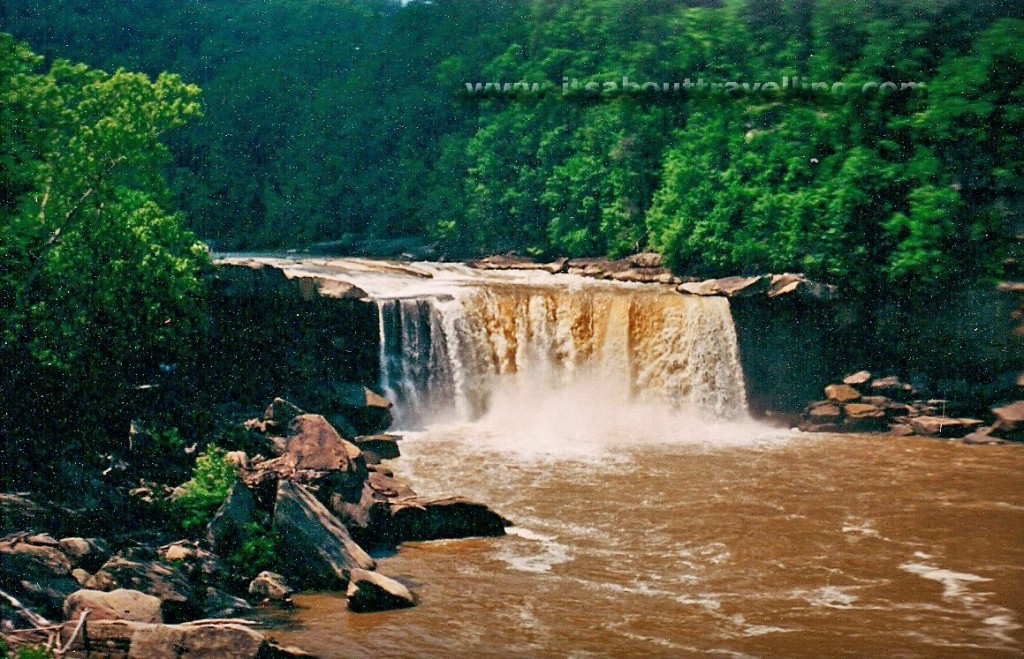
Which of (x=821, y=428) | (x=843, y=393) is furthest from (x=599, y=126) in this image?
(x=821, y=428)

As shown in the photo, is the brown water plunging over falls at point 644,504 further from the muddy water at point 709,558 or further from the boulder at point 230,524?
the boulder at point 230,524

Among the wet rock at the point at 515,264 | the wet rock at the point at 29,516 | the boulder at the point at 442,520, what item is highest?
the wet rock at the point at 515,264

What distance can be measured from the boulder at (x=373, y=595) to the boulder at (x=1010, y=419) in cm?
1802

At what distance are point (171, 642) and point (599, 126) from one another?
111ft

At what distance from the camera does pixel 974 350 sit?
105ft

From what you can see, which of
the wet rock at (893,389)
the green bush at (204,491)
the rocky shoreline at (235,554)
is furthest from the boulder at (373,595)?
the wet rock at (893,389)

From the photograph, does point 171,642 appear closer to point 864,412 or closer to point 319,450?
point 319,450

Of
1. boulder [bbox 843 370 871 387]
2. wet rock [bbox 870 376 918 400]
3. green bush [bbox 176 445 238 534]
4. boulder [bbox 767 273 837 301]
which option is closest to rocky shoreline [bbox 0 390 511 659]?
green bush [bbox 176 445 238 534]

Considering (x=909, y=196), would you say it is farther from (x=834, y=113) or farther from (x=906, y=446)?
(x=906, y=446)

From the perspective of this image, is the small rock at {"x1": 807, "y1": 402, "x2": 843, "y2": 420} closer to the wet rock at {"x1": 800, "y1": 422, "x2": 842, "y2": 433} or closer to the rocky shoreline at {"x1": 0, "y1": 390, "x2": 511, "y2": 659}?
the wet rock at {"x1": 800, "y1": 422, "x2": 842, "y2": 433}

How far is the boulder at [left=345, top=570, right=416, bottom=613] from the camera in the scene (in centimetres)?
1719

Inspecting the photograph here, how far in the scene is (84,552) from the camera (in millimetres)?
16812

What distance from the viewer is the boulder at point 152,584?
15977 millimetres

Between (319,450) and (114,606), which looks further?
(319,450)
